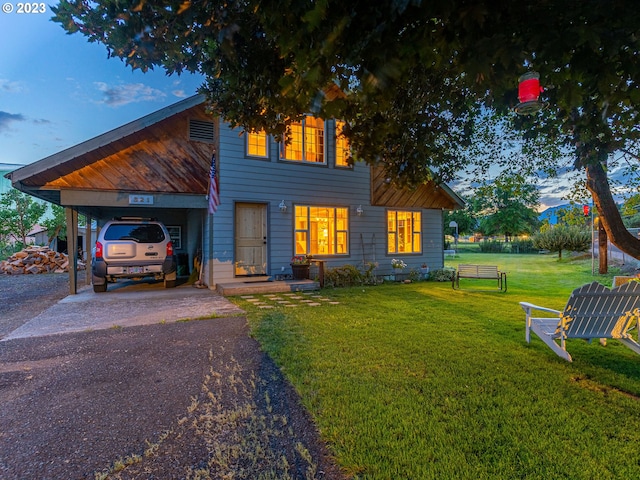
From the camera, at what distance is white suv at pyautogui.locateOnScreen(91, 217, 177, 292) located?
25.4 feet

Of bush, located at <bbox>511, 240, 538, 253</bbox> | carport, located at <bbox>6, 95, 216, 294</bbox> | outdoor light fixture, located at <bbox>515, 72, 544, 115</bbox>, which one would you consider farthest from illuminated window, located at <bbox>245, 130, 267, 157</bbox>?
bush, located at <bbox>511, 240, 538, 253</bbox>

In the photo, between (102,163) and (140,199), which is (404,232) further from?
(102,163)

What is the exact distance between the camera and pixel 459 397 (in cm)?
273

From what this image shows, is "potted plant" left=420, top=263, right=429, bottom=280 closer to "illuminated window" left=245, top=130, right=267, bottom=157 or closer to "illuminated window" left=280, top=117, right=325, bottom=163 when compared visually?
"illuminated window" left=280, top=117, right=325, bottom=163

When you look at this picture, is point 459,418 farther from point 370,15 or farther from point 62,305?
point 62,305

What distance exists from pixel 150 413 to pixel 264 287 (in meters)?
5.84

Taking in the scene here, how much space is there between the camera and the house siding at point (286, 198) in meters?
8.73

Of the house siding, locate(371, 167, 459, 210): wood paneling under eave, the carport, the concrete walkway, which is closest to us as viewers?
the concrete walkway

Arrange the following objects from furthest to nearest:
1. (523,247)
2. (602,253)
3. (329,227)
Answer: (523,247)
(602,253)
(329,227)

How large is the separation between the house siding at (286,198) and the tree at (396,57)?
476 centimetres

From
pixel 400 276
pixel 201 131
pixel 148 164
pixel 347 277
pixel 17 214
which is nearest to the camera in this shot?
pixel 148 164

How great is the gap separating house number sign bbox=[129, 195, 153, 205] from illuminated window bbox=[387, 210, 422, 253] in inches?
293

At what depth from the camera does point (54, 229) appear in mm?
18281

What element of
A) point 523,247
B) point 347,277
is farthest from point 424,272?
point 523,247
